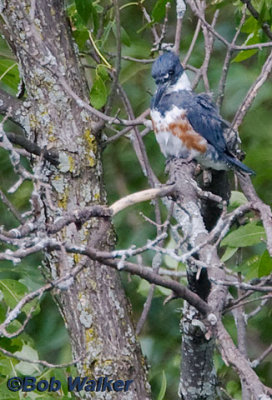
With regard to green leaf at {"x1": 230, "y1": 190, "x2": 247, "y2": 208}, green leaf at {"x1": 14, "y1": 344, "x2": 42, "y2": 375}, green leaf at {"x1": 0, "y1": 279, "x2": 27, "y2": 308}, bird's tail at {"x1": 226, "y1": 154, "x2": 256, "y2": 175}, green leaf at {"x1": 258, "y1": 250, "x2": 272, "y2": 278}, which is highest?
bird's tail at {"x1": 226, "y1": 154, "x2": 256, "y2": 175}

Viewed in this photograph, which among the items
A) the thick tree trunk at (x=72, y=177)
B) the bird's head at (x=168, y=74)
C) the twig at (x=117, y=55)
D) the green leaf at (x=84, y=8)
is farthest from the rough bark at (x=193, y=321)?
the green leaf at (x=84, y=8)

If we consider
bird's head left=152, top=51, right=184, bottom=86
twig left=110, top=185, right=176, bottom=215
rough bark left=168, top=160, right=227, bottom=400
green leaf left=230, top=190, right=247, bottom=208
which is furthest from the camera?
bird's head left=152, top=51, right=184, bottom=86

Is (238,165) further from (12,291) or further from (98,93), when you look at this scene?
(12,291)

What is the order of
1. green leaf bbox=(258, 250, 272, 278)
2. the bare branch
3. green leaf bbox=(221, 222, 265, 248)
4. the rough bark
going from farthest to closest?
green leaf bbox=(221, 222, 265, 248), green leaf bbox=(258, 250, 272, 278), the rough bark, the bare branch

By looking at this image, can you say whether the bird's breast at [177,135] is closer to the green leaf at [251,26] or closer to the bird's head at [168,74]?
the bird's head at [168,74]

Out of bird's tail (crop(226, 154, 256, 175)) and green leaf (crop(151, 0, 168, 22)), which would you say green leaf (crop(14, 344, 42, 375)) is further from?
green leaf (crop(151, 0, 168, 22))

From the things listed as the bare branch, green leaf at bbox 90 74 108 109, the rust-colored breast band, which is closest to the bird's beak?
the rust-colored breast band

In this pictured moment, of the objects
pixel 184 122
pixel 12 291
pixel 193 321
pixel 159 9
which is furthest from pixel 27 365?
pixel 159 9

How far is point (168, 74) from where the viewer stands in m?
2.66

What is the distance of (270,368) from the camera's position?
3.34 meters

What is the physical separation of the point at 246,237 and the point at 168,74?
77 centimetres

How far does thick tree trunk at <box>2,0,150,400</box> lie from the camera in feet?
7.39

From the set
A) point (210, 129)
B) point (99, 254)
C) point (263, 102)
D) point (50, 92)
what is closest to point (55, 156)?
point (50, 92)

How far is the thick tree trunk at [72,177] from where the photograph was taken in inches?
88.7
